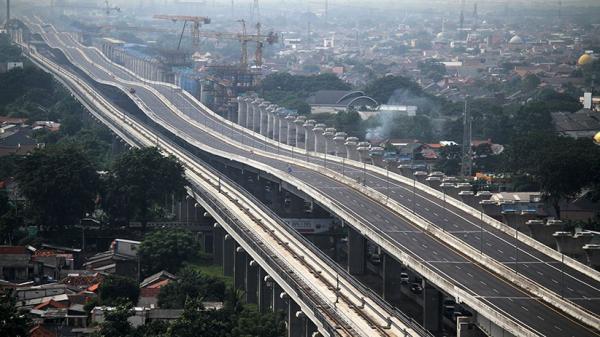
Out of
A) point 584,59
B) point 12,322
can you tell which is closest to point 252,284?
point 12,322

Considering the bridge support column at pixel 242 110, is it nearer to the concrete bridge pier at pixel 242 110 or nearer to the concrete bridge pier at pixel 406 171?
the concrete bridge pier at pixel 242 110

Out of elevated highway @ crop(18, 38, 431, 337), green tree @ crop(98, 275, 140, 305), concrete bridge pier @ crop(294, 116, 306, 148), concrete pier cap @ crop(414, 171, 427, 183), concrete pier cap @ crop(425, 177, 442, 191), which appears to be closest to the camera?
elevated highway @ crop(18, 38, 431, 337)

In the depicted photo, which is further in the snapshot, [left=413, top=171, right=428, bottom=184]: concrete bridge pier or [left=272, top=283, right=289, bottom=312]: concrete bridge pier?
[left=413, top=171, right=428, bottom=184]: concrete bridge pier

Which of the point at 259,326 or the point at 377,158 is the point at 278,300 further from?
the point at 377,158

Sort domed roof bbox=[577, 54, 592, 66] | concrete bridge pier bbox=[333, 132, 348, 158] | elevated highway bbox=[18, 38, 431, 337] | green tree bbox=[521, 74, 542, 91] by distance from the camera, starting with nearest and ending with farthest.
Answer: elevated highway bbox=[18, 38, 431, 337], concrete bridge pier bbox=[333, 132, 348, 158], green tree bbox=[521, 74, 542, 91], domed roof bbox=[577, 54, 592, 66]

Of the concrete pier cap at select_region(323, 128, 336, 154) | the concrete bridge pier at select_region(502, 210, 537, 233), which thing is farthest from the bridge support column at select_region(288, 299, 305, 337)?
the concrete pier cap at select_region(323, 128, 336, 154)

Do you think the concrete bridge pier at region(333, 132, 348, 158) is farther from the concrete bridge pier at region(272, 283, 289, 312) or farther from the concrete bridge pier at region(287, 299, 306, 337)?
the concrete bridge pier at region(287, 299, 306, 337)

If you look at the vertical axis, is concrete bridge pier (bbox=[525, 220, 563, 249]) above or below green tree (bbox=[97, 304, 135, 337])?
above
